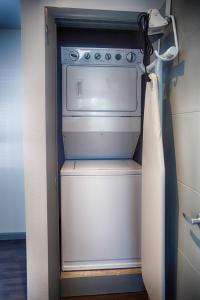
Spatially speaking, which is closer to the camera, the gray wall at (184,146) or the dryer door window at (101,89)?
the gray wall at (184,146)

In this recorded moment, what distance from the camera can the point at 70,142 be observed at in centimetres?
251

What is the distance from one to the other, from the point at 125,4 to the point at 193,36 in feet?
2.08

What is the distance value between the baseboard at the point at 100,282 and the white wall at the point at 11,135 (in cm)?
135

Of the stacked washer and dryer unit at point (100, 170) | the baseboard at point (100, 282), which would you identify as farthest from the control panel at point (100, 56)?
the baseboard at point (100, 282)

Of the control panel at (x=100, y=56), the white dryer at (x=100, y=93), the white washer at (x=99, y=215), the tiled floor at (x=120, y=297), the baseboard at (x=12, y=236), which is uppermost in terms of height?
the control panel at (x=100, y=56)

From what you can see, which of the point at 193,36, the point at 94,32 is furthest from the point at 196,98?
the point at 94,32

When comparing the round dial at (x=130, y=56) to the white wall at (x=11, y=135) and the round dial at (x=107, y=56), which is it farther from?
the white wall at (x=11, y=135)

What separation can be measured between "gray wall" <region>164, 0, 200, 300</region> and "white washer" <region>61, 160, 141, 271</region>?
1.99 ft

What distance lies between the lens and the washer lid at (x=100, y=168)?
2188 mm

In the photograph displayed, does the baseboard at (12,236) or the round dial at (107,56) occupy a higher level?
the round dial at (107,56)

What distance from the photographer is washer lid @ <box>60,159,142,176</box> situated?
7.18ft

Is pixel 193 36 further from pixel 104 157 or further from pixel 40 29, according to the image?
pixel 104 157

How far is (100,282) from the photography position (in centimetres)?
221

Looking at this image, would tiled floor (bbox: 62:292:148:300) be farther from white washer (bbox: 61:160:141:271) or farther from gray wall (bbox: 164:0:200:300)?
gray wall (bbox: 164:0:200:300)
